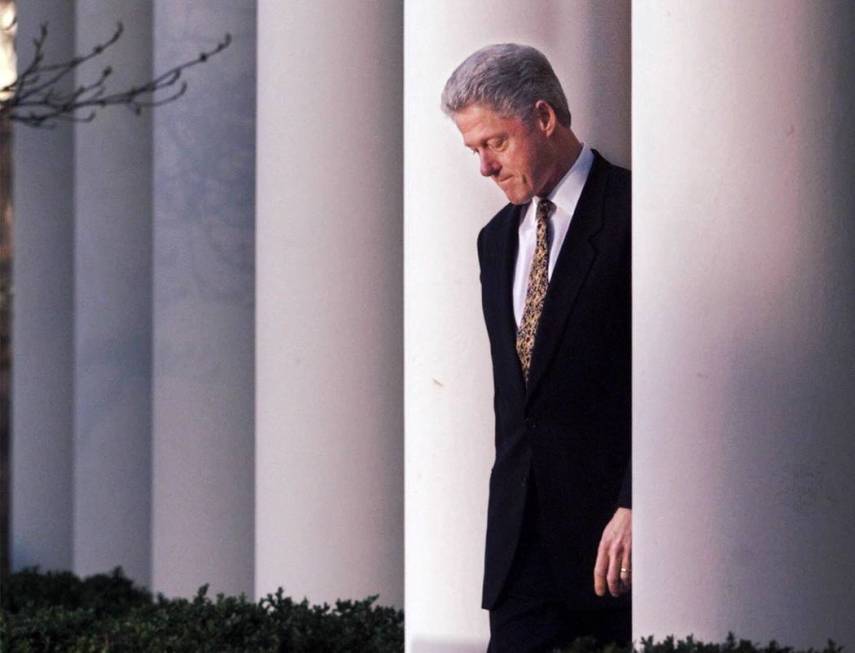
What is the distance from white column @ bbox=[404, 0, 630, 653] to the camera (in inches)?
227

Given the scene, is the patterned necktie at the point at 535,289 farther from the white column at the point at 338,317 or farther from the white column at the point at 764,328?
the white column at the point at 338,317

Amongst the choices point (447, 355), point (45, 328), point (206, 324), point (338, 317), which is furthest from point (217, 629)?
point (45, 328)

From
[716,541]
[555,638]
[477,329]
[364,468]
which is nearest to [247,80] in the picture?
[364,468]

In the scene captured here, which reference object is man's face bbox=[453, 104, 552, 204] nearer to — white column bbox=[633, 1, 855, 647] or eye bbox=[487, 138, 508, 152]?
eye bbox=[487, 138, 508, 152]

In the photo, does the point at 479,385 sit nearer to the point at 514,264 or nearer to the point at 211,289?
the point at 514,264

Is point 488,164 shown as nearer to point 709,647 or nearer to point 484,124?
point 484,124

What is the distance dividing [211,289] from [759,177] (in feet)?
23.2

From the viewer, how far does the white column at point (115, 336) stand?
→ 41.4ft

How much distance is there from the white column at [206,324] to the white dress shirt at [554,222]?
597 cm

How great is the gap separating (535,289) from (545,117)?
47 cm

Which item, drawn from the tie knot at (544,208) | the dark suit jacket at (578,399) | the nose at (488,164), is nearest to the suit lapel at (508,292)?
the dark suit jacket at (578,399)

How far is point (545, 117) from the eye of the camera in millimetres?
5117

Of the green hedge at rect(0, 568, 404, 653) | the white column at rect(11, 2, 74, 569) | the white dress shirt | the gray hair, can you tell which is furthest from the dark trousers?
the white column at rect(11, 2, 74, 569)

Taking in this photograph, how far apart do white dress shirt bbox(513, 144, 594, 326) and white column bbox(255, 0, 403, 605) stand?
2.93 m
